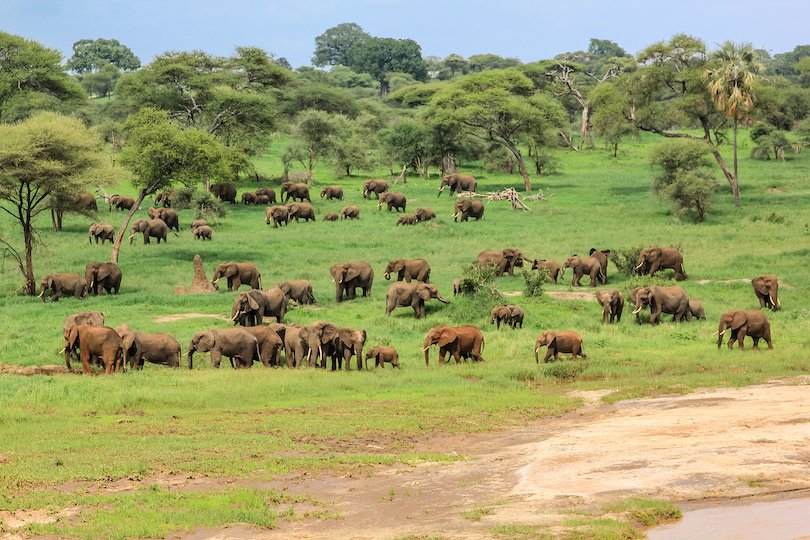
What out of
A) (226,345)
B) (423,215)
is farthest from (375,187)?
(226,345)

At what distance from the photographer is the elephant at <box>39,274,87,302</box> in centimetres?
3331

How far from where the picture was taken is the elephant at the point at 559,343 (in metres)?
24.8

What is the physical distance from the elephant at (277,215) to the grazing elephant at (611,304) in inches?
934

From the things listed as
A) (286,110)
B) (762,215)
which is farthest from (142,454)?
(286,110)

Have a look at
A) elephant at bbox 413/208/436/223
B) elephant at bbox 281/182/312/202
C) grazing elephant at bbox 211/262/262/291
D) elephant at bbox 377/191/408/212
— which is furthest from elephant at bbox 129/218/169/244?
elephant at bbox 377/191/408/212

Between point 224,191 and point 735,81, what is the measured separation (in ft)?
86.1

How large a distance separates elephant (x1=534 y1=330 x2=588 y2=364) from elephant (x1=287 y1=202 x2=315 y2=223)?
28.4 metres

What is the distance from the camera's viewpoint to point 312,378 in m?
22.7

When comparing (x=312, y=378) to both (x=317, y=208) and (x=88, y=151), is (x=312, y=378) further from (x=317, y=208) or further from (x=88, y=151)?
(x=317, y=208)

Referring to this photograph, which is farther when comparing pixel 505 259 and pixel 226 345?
pixel 505 259

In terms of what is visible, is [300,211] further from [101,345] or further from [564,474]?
[564,474]

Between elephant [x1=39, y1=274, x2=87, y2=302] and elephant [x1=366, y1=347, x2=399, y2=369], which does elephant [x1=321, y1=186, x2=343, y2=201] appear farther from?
elephant [x1=366, y1=347, x2=399, y2=369]

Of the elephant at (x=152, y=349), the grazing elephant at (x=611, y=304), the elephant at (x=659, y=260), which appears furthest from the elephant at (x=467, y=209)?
the elephant at (x=152, y=349)

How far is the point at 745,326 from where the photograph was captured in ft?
82.9
